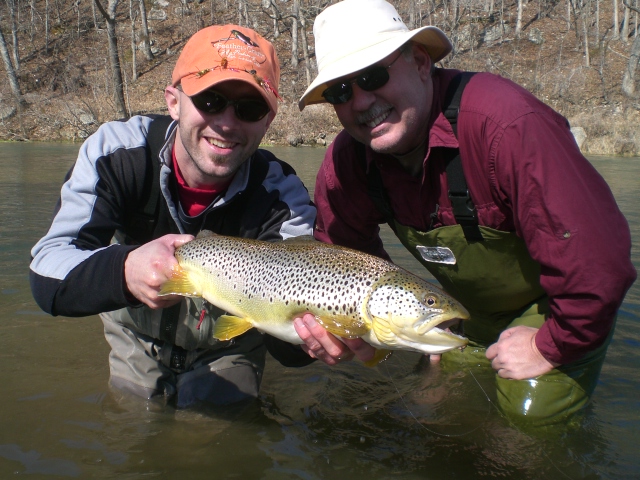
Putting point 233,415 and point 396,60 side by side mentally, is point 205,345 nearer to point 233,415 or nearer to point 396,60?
point 233,415

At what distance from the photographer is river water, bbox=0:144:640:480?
9.82 ft

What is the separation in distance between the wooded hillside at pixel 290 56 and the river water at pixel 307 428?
2190 cm

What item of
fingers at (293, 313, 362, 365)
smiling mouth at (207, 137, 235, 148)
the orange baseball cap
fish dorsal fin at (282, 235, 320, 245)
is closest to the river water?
fingers at (293, 313, 362, 365)

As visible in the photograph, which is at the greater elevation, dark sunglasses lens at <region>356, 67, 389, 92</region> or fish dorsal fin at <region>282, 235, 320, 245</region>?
dark sunglasses lens at <region>356, 67, 389, 92</region>

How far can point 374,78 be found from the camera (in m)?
3.21

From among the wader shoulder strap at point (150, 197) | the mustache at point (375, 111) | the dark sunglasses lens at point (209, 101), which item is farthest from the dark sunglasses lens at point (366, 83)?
the wader shoulder strap at point (150, 197)

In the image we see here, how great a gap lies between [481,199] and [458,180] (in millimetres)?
164

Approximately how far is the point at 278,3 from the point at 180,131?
4808 cm

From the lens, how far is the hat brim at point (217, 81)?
318 centimetres

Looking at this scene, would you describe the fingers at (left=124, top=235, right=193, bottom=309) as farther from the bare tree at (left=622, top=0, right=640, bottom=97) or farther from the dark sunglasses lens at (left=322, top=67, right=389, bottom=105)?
the bare tree at (left=622, top=0, right=640, bottom=97)

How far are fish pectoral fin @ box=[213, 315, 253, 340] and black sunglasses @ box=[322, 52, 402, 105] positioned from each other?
1.38 meters

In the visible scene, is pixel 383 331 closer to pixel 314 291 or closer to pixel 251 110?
pixel 314 291

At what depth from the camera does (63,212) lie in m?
3.17

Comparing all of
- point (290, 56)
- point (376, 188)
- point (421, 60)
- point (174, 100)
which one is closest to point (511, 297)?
point (376, 188)
